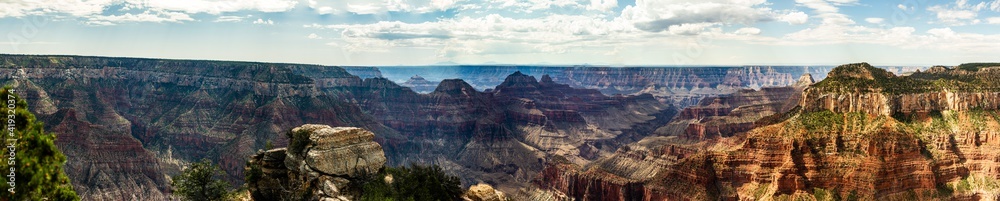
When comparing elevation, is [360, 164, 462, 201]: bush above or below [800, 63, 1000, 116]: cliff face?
below

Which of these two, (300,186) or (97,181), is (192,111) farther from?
(300,186)

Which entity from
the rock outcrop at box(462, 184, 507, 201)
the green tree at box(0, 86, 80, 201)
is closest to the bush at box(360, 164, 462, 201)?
the rock outcrop at box(462, 184, 507, 201)

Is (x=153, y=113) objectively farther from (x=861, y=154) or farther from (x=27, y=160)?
(x=861, y=154)

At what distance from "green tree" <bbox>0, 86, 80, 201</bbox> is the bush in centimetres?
2604

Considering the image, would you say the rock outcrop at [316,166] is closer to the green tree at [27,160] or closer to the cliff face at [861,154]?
the green tree at [27,160]

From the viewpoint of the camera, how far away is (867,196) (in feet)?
246

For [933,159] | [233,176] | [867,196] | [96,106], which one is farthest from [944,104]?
[96,106]

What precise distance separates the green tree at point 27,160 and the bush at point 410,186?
85.4ft

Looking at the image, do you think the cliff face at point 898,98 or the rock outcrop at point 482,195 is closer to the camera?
the rock outcrop at point 482,195

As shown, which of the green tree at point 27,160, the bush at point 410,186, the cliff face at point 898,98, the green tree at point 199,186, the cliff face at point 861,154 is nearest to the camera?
the green tree at point 27,160

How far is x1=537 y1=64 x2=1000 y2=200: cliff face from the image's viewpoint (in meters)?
77.1

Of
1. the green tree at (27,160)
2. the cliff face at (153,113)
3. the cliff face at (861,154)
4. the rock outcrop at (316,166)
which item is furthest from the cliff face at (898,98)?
the cliff face at (153,113)

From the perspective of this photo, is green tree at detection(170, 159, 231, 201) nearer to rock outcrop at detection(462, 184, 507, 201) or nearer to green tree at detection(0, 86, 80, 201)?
rock outcrop at detection(462, 184, 507, 201)

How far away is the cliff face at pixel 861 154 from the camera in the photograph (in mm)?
77125
